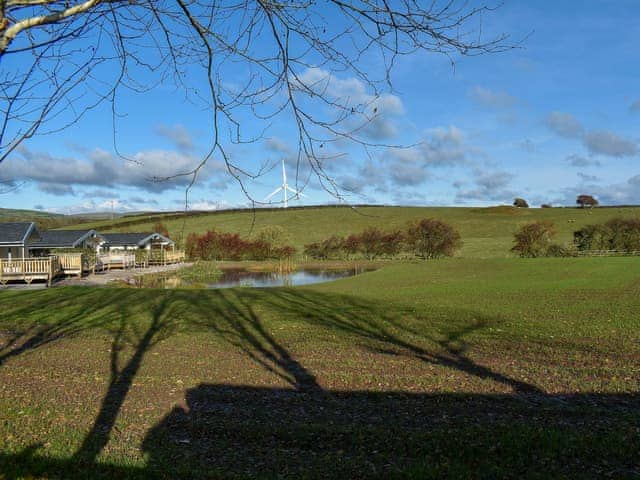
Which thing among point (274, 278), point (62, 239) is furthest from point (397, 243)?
point (62, 239)

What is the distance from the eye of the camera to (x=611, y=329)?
42.0ft

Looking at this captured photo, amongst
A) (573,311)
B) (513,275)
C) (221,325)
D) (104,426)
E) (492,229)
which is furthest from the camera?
(492,229)

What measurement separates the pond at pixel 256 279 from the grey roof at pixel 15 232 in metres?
8.48

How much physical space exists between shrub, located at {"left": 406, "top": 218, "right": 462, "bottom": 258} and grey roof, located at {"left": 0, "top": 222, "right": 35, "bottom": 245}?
109 ft

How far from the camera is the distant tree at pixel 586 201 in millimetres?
100812

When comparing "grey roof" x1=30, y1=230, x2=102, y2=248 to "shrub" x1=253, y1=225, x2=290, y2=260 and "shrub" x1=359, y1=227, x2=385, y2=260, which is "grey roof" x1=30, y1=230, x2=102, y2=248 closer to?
"shrub" x1=253, y1=225, x2=290, y2=260

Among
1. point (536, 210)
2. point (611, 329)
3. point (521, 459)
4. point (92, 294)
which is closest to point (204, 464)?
point (521, 459)

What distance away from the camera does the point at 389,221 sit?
81.4m

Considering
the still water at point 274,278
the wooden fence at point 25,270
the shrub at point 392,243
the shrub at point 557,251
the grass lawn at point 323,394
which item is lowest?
the grass lawn at point 323,394

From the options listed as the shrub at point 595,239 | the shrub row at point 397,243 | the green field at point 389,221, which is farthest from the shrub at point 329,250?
the shrub at point 595,239

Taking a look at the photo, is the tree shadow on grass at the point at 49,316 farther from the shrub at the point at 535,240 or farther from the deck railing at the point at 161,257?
the shrub at the point at 535,240

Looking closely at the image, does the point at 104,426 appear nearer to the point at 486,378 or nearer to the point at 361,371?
the point at 361,371

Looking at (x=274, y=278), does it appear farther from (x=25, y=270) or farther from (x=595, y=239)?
(x=595, y=239)

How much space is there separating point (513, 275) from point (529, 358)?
1999 cm
